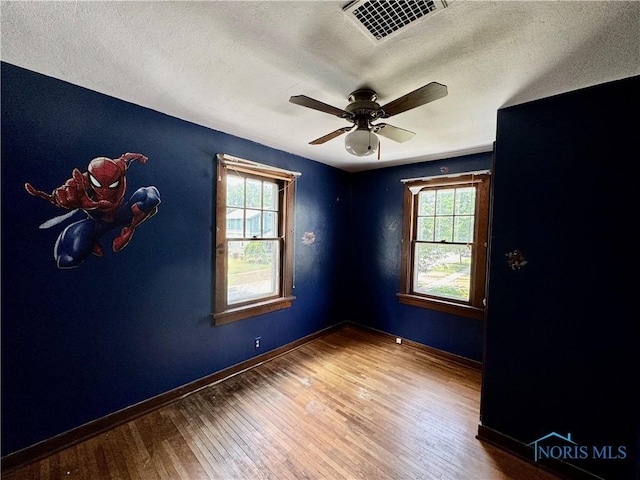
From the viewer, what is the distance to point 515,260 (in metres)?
1.88

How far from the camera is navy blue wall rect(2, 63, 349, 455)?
64.9 inches

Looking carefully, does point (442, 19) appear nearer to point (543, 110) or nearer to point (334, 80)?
point (334, 80)

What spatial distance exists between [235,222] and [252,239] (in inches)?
10.6

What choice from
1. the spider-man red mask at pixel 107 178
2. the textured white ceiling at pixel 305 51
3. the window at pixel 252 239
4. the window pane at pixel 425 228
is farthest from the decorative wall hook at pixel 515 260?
the spider-man red mask at pixel 107 178

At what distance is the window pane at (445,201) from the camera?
331 centimetres

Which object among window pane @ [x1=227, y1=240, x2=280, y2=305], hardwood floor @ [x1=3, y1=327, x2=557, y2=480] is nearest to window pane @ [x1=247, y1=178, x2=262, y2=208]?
window pane @ [x1=227, y1=240, x2=280, y2=305]

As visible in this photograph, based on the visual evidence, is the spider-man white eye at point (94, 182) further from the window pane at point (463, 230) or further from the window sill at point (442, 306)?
A: the window pane at point (463, 230)

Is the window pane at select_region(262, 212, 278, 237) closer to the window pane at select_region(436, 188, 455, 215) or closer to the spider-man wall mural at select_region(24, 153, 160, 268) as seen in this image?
the spider-man wall mural at select_region(24, 153, 160, 268)

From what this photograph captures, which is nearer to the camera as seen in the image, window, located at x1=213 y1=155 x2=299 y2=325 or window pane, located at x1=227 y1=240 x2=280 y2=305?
window, located at x1=213 y1=155 x2=299 y2=325

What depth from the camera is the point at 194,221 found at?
2459mm

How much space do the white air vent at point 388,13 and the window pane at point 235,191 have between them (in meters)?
1.89

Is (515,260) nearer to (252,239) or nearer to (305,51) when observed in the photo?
(305,51)

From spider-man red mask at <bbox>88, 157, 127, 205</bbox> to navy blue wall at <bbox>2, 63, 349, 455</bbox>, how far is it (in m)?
0.05

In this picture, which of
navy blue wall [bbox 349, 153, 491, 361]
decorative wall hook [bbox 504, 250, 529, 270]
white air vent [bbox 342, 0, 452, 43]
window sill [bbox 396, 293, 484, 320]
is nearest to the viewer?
white air vent [bbox 342, 0, 452, 43]
